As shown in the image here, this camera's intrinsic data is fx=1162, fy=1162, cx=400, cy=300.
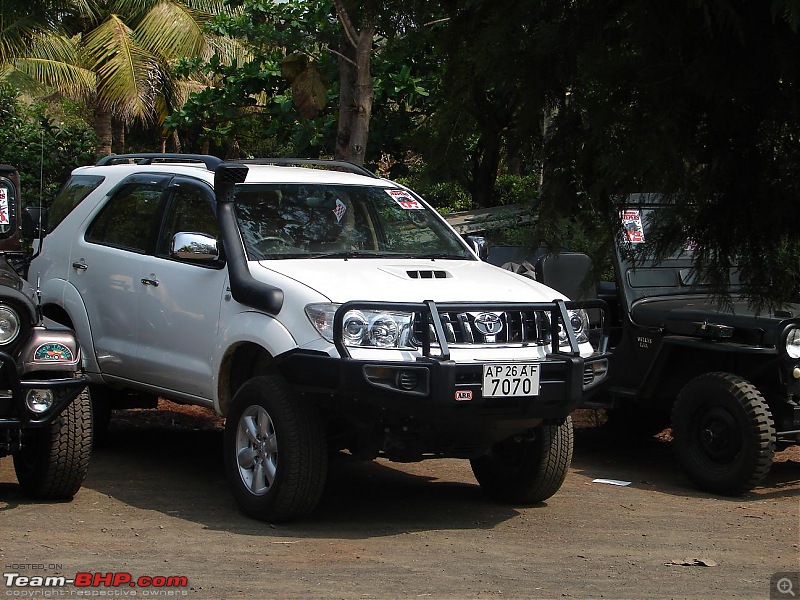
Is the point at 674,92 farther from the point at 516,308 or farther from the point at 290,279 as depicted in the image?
the point at 290,279

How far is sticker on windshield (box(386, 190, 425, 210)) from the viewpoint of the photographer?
24.3 ft

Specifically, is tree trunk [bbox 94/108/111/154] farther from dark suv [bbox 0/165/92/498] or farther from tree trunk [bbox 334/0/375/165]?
→ dark suv [bbox 0/165/92/498]

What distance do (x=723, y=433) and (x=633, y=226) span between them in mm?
2801

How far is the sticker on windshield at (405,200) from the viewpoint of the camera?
7398mm

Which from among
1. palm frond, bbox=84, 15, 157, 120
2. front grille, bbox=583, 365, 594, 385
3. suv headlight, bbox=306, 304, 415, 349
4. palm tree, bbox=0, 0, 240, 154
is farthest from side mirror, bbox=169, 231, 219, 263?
palm frond, bbox=84, 15, 157, 120

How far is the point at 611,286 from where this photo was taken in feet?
28.5

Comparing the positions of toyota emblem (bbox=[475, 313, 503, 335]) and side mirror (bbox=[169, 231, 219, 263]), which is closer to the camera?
toyota emblem (bbox=[475, 313, 503, 335])

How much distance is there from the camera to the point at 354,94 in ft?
33.2

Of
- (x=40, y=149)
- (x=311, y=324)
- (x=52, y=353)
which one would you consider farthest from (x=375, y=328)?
(x=40, y=149)

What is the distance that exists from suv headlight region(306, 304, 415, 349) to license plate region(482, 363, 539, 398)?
1.39 feet

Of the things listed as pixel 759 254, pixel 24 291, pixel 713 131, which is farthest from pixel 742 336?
pixel 24 291

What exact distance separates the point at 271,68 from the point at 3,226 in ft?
20.3

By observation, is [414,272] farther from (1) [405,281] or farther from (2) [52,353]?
(2) [52,353]

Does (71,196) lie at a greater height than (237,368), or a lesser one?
greater
